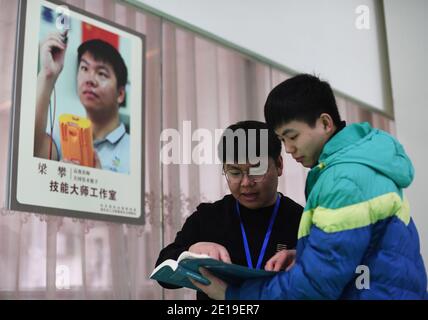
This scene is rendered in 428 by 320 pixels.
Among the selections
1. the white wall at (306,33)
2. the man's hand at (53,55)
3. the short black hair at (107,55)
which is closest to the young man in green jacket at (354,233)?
the man's hand at (53,55)

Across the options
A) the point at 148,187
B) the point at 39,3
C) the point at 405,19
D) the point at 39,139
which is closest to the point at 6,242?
the point at 39,139

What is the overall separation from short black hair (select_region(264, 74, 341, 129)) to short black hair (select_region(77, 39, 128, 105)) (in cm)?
160

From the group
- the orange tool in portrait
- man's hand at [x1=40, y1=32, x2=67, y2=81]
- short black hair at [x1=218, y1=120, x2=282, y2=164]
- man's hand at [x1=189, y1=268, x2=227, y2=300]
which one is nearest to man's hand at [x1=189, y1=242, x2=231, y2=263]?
man's hand at [x1=189, y1=268, x2=227, y2=300]

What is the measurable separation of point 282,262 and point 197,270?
201 millimetres

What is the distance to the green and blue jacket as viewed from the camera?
1128mm

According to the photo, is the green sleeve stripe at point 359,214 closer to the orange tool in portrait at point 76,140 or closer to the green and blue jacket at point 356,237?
the green and blue jacket at point 356,237

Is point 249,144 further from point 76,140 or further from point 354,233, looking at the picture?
point 76,140

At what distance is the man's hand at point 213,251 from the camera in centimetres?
136

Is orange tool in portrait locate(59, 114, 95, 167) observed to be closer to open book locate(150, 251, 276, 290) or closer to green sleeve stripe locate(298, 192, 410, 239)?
open book locate(150, 251, 276, 290)

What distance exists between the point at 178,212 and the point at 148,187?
22 cm

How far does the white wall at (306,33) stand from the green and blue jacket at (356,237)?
2119 mm
